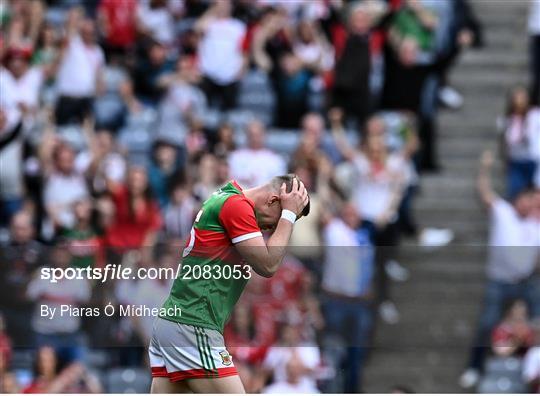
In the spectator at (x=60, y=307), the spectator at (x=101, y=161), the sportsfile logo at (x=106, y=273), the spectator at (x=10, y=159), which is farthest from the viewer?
the spectator at (x=10, y=159)

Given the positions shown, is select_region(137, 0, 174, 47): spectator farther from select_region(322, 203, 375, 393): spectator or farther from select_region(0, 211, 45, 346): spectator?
select_region(0, 211, 45, 346): spectator

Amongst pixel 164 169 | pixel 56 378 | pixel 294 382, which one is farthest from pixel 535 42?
pixel 56 378

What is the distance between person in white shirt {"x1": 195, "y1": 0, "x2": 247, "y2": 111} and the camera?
47.4ft

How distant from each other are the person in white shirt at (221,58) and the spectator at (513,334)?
4.00 meters

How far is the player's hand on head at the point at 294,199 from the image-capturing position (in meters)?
7.44

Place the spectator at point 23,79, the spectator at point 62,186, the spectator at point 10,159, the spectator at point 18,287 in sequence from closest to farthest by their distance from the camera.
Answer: the spectator at point 18,287 < the spectator at point 62,186 < the spectator at point 10,159 < the spectator at point 23,79

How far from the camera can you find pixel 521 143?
1378 centimetres

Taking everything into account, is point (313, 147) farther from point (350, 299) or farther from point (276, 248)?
point (276, 248)

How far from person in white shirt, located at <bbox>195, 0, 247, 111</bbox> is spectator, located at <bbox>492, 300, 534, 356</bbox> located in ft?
13.1

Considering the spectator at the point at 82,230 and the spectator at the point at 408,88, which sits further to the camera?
the spectator at the point at 408,88

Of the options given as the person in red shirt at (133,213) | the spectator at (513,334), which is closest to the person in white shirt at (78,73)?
the person in red shirt at (133,213)

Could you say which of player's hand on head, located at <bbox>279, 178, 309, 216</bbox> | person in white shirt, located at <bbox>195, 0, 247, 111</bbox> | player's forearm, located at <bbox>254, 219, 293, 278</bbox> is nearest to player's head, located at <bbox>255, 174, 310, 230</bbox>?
player's hand on head, located at <bbox>279, 178, 309, 216</bbox>

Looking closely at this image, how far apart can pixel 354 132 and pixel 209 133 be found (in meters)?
1.31

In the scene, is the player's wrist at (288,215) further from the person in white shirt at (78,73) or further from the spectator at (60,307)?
the person in white shirt at (78,73)
